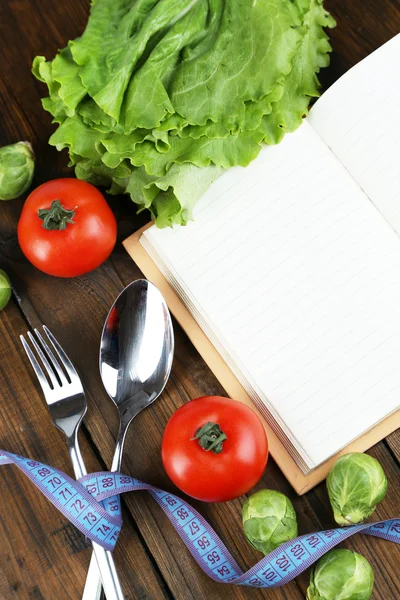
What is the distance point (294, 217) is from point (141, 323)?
393 mm

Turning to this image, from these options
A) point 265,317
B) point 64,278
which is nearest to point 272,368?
point 265,317

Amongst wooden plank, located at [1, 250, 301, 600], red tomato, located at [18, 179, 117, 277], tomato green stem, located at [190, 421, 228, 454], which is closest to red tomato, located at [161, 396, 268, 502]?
tomato green stem, located at [190, 421, 228, 454]

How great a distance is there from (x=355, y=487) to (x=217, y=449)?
267 mm

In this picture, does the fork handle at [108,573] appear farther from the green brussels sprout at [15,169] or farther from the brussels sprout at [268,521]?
the green brussels sprout at [15,169]

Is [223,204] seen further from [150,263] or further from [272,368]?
[272,368]

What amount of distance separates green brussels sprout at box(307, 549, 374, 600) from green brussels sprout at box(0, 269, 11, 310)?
2.74 feet

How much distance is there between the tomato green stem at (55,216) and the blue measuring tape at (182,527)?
0.46m

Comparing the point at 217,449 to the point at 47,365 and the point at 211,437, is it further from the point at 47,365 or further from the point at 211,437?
the point at 47,365

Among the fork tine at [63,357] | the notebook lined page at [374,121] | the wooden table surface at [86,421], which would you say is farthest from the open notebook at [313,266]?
the fork tine at [63,357]

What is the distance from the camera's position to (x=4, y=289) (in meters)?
1.63

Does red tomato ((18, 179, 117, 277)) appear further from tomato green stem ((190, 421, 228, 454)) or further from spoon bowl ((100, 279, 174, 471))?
tomato green stem ((190, 421, 228, 454))

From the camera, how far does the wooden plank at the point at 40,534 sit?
5.08 ft

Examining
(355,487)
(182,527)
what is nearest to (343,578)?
(355,487)

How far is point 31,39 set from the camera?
5.97 feet
